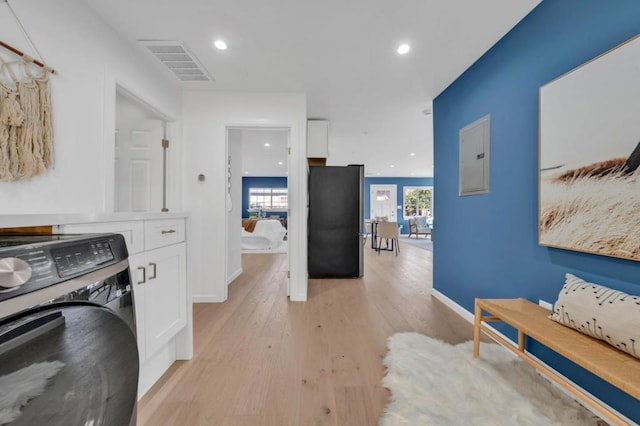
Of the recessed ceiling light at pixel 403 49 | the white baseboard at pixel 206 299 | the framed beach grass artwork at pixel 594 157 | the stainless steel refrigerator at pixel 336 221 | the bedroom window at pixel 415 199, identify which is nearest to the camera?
the framed beach grass artwork at pixel 594 157

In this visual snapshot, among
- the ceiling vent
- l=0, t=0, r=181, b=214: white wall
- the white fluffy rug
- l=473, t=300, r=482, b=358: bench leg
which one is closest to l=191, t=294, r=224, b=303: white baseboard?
l=0, t=0, r=181, b=214: white wall

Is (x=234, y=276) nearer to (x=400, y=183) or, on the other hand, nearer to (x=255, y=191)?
(x=255, y=191)

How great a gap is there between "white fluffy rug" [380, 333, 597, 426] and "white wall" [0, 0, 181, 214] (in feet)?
7.38

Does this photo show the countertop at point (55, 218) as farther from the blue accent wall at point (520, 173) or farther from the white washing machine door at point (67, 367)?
the blue accent wall at point (520, 173)

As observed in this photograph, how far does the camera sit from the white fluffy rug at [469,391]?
1.23m

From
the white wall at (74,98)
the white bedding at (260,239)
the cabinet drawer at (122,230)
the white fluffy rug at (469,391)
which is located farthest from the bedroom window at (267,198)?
the cabinet drawer at (122,230)

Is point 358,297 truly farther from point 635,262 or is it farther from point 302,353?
point 635,262

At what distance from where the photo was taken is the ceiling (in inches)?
67.7

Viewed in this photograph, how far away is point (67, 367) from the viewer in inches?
21.1

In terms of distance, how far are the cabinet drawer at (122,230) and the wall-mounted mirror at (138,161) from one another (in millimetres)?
1601

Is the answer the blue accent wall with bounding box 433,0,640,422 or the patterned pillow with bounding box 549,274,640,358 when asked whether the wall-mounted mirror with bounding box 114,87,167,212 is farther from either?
the patterned pillow with bounding box 549,274,640,358

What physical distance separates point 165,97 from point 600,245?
139 inches

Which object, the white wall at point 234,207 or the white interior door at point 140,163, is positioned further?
the white wall at point 234,207

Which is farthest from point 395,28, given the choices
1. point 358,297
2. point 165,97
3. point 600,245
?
point 358,297
